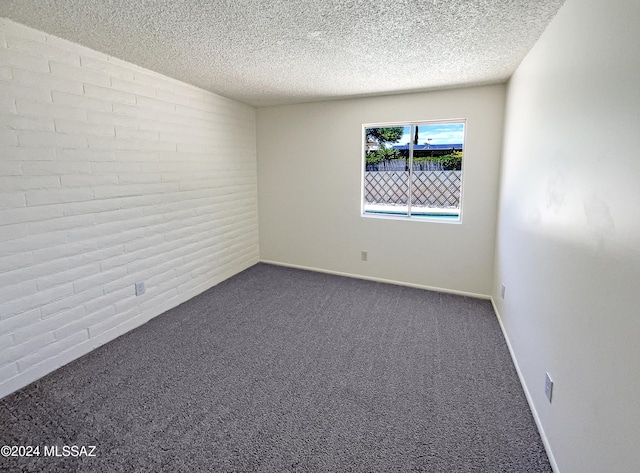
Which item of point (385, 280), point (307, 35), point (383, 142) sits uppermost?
point (307, 35)

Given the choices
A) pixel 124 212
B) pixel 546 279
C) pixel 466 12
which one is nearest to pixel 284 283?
pixel 124 212

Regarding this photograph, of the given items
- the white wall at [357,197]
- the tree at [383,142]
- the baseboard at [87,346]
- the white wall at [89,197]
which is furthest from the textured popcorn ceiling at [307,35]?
the baseboard at [87,346]

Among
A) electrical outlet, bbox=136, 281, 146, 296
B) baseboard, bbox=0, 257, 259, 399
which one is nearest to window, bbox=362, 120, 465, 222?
baseboard, bbox=0, 257, 259, 399

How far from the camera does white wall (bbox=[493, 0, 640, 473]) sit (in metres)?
0.99

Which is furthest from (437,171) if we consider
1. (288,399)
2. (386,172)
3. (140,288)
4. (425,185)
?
(140,288)

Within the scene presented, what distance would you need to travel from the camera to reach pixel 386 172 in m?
3.94

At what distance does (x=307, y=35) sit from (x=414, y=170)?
2131mm

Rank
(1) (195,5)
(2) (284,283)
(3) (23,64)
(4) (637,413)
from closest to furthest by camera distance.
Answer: (4) (637,413) → (1) (195,5) → (3) (23,64) → (2) (284,283)

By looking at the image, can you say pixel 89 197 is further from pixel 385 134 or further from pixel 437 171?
pixel 437 171

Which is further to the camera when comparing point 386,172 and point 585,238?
point 386,172

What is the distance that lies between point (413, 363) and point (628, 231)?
1640 millimetres

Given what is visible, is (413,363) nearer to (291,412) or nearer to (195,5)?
(291,412)

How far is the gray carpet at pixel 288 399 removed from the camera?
5.07 ft

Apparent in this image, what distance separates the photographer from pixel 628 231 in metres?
0.99
